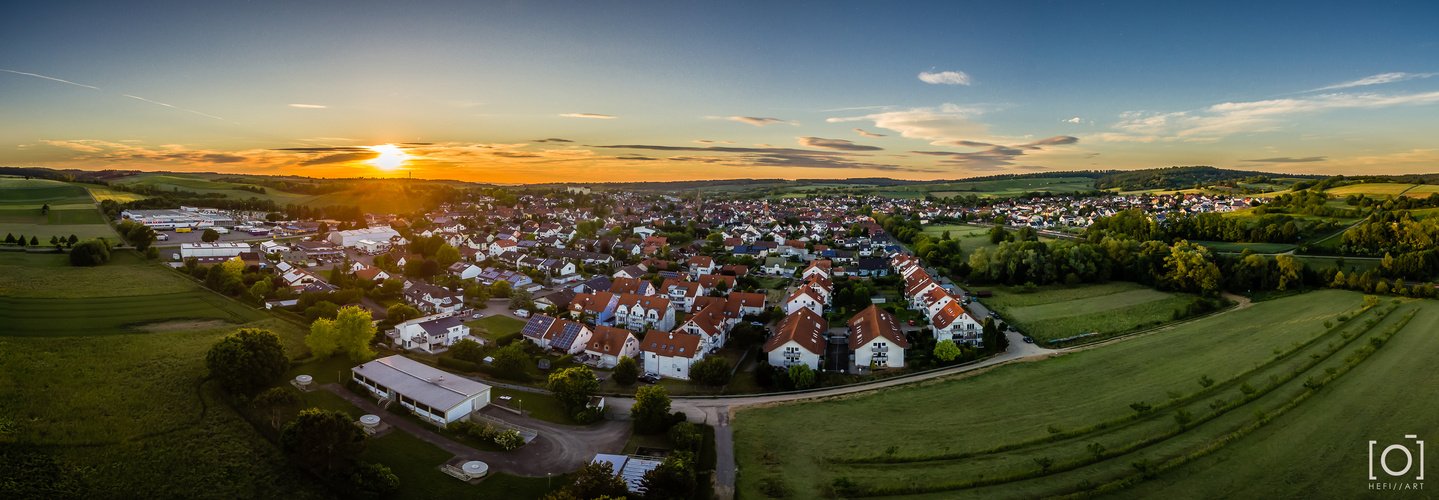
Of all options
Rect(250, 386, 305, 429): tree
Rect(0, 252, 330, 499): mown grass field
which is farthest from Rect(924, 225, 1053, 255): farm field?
Rect(0, 252, 330, 499): mown grass field

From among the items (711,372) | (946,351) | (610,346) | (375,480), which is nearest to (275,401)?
(375,480)

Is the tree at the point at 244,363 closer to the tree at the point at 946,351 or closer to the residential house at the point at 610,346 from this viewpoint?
the residential house at the point at 610,346

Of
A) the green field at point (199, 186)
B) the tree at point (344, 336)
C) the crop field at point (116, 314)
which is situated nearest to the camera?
the crop field at point (116, 314)

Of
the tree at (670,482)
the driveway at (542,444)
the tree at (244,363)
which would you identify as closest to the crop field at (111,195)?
the tree at (244,363)

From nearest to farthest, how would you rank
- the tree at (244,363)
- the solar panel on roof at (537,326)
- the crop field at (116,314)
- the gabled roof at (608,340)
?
the tree at (244,363), the crop field at (116,314), the gabled roof at (608,340), the solar panel on roof at (537,326)

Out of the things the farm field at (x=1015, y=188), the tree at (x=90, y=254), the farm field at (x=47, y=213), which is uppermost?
the farm field at (x=1015, y=188)

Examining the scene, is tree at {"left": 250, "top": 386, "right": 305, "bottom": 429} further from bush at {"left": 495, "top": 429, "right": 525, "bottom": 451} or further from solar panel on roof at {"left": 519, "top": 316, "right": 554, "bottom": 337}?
solar panel on roof at {"left": 519, "top": 316, "right": 554, "bottom": 337}
